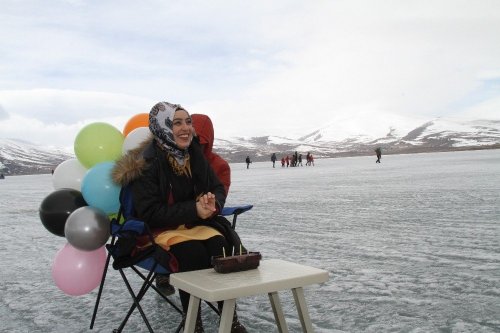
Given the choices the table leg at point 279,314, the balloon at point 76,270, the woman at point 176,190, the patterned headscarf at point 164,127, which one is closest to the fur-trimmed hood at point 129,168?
the woman at point 176,190

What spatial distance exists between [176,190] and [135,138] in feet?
1.99

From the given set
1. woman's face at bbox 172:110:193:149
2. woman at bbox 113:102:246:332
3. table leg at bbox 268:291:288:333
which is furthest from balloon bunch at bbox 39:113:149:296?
table leg at bbox 268:291:288:333

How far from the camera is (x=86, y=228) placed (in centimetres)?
336

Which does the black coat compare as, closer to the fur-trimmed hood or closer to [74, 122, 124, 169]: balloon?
the fur-trimmed hood

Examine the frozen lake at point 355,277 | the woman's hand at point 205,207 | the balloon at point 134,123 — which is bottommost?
the frozen lake at point 355,277

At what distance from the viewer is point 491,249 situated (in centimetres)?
511

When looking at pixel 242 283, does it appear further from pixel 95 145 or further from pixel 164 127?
pixel 95 145

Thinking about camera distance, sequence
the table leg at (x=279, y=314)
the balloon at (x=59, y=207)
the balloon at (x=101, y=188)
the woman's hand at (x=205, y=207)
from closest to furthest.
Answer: the table leg at (x=279, y=314) < the woman's hand at (x=205, y=207) < the balloon at (x=101, y=188) < the balloon at (x=59, y=207)

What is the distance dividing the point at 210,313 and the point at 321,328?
2.89 feet

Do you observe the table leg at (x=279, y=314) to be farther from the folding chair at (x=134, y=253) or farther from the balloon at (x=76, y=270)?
the balloon at (x=76, y=270)

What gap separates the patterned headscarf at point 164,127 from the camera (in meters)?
3.27

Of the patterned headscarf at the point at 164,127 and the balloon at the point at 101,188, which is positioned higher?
the patterned headscarf at the point at 164,127

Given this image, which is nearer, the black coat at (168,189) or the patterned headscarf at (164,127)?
the black coat at (168,189)

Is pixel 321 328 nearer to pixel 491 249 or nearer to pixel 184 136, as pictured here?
pixel 184 136
